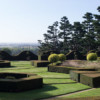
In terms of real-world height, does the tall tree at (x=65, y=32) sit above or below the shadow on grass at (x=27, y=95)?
above

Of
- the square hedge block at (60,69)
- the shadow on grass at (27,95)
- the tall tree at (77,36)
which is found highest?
the tall tree at (77,36)

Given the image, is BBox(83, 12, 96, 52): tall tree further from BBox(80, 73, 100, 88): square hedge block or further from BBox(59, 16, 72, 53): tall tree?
BBox(80, 73, 100, 88): square hedge block

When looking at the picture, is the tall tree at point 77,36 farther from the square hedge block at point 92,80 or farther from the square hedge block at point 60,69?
the square hedge block at point 92,80

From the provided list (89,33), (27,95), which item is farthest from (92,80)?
(89,33)

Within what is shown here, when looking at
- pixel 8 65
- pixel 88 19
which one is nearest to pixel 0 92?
pixel 8 65

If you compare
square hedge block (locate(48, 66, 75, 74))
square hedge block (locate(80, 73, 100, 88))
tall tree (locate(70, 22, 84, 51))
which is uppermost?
tall tree (locate(70, 22, 84, 51))

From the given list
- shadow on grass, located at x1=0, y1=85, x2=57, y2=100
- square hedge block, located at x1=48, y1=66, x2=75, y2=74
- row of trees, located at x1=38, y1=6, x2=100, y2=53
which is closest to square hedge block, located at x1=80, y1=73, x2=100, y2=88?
shadow on grass, located at x1=0, y1=85, x2=57, y2=100

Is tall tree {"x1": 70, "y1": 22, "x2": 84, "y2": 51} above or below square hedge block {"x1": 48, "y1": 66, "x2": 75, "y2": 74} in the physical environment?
above

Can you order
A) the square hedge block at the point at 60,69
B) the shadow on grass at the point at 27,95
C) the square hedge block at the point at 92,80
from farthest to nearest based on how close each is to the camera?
the square hedge block at the point at 60,69
the square hedge block at the point at 92,80
the shadow on grass at the point at 27,95

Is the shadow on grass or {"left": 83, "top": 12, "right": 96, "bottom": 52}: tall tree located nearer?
the shadow on grass

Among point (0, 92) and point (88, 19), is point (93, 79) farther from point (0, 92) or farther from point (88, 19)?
point (88, 19)

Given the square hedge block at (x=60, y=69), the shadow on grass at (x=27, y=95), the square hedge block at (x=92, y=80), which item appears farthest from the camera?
the square hedge block at (x=60, y=69)

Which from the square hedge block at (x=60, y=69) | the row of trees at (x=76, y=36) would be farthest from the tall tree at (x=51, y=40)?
the square hedge block at (x=60, y=69)

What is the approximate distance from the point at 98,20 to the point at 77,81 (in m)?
34.0
